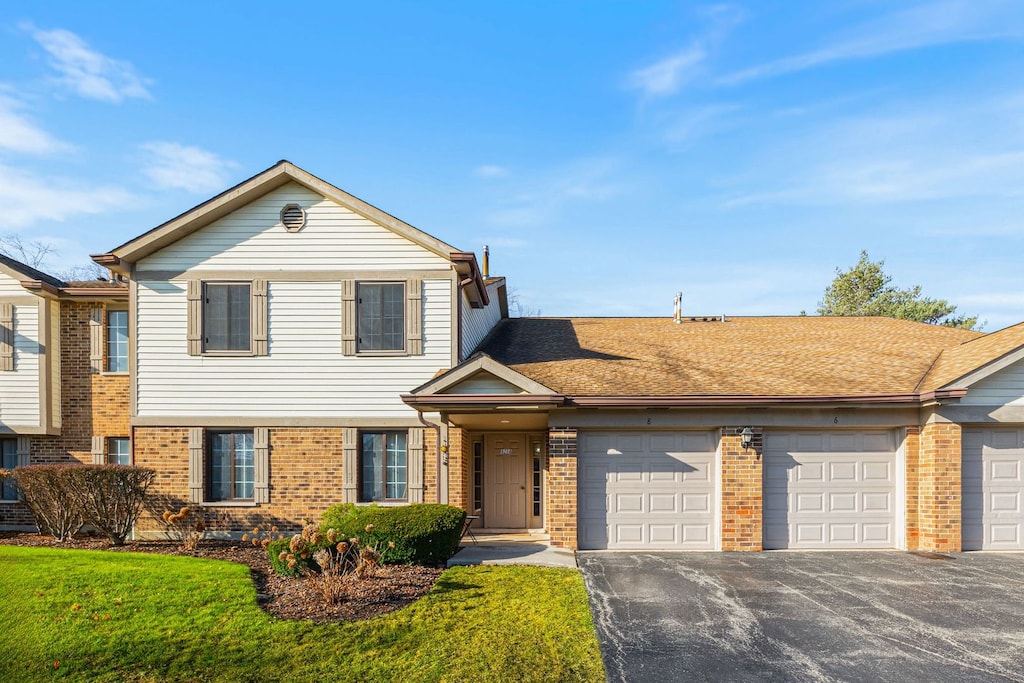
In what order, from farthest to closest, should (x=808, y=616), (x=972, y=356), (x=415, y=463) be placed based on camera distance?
(x=415, y=463) → (x=972, y=356) → (x=808, y=616)

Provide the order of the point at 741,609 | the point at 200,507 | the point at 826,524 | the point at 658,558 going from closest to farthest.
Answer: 1. the point at 741,609
2. the point at 658,558
3. the point at 826,524
4. the point at 200,507

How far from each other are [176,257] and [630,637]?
36.4ft

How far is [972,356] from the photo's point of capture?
12438mm

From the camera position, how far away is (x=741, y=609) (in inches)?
A: 327

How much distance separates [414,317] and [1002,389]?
10.7m

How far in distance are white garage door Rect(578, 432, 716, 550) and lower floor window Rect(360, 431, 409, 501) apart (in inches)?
138

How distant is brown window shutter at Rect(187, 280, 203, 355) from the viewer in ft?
42.9

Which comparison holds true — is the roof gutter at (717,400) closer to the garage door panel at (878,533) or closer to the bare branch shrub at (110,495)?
the garage door panel at (878,533)

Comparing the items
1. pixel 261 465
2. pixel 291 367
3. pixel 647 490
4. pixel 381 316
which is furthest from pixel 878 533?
pixel 261 465

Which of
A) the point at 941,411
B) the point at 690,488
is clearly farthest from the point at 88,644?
the point at 941,411

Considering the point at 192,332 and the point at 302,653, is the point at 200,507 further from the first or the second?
the point at 302,653

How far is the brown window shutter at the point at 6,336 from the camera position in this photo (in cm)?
1391

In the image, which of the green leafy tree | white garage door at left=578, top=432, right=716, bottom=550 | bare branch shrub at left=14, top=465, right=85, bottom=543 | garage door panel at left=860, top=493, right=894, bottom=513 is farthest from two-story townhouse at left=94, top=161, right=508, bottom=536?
the green leafy tree

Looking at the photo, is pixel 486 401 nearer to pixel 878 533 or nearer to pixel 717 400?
pixel 717 400
